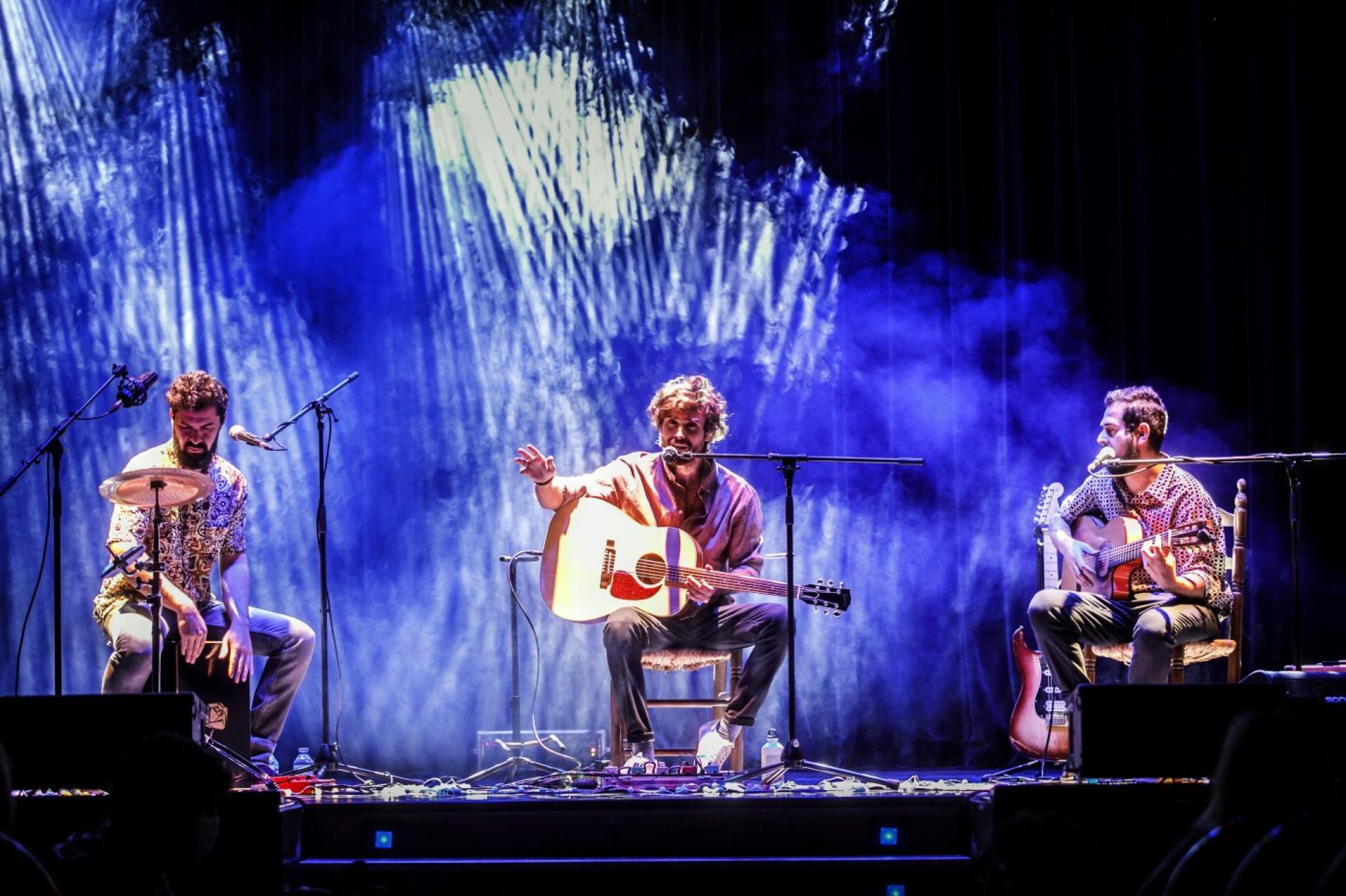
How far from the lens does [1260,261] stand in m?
6.80

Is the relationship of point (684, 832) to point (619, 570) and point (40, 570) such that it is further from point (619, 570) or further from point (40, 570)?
point (40, 570)

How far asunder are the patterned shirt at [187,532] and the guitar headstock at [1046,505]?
342 centimetres

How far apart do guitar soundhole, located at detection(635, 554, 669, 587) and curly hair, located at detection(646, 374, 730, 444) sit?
25.5 inches

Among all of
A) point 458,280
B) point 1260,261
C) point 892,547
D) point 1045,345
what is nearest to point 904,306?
point 1045,345

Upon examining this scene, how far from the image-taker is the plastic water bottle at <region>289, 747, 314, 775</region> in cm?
573

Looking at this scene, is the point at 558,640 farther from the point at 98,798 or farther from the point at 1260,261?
the point at 1260,261

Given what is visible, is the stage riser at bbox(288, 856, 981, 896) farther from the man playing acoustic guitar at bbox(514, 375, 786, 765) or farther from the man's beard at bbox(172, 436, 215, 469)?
the man's beard at bbox(172, 436, 215, 469)

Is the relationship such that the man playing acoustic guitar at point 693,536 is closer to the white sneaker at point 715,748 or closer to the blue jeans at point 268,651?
the white sneaker at point 715,748

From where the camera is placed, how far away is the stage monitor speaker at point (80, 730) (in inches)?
163

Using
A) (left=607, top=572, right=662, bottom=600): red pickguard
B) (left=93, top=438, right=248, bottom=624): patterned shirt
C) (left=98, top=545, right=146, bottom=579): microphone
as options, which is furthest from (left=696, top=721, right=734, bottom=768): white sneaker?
(left=98, top=545, right=146, bottom=579): microphone

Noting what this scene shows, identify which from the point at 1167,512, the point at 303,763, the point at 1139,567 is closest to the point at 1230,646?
the point at 1139,567

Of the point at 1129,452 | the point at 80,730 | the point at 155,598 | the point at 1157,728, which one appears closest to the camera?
the point at 80,730

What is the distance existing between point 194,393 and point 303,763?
1817 mm

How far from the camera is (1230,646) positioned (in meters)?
5.60
